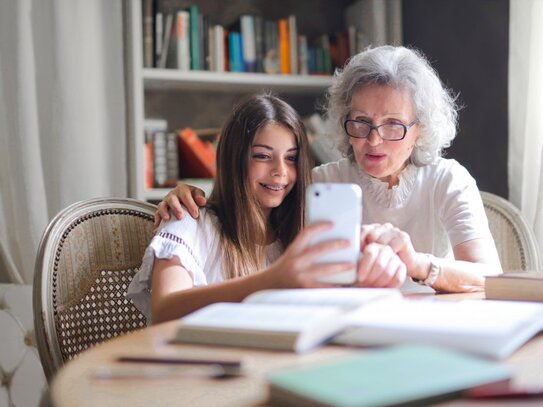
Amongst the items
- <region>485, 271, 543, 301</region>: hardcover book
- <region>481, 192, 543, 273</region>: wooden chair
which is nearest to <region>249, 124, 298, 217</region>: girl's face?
<region>485, 271, 543, 301</region>: hardcover book

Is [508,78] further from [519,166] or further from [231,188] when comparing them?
[231,188]

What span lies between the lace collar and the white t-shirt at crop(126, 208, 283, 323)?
1.11 feet

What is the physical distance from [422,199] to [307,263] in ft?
2.83

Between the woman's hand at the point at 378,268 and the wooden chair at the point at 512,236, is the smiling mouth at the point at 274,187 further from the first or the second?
the wooden chair at the point at 512,236

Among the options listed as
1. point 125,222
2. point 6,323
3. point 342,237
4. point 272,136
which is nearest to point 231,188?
point 272,136

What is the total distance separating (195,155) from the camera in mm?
3002

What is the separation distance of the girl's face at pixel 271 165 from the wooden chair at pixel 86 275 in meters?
0.28

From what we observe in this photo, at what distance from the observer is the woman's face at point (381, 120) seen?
177cm

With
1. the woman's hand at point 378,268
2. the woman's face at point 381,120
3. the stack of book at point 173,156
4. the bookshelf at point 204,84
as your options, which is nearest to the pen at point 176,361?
the woman's hand at point 378,268

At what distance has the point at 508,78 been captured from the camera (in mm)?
2688

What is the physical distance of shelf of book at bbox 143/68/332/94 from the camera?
9.56 feet

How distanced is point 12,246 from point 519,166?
173 cm

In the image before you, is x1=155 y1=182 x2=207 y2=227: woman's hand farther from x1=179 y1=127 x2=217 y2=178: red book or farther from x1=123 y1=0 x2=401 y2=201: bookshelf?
x1=179 y1=127 x2=217 y2=178: red book

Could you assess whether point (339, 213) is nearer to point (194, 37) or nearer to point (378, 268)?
point (378, 268)
